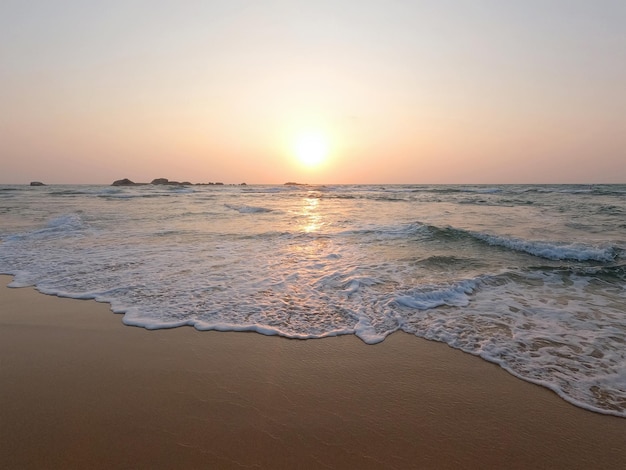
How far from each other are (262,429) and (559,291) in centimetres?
609

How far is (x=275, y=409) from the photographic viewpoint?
2.87 meters

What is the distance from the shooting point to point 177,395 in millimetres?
3023

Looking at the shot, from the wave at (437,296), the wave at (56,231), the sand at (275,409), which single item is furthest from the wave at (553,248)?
the wave at (56,231)

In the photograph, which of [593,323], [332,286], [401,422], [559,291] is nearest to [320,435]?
[401,422]

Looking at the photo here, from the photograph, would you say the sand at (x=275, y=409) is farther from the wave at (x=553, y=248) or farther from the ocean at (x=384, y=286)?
the wave at (x=553, y=248)

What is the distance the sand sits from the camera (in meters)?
2.37

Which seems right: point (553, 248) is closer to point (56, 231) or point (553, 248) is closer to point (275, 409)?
point (275, 409)

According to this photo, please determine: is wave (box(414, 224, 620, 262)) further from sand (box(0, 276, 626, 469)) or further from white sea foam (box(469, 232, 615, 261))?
sand (box(0, 276, 626, 469))

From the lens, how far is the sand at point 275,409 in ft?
7.77

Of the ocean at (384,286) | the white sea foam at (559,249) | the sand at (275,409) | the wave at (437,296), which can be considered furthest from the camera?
the white sea foam at (559,249)

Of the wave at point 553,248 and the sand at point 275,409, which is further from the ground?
the wave at point 553,248

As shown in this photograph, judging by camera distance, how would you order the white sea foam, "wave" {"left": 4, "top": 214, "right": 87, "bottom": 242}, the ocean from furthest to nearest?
1. "wave" {"left": 4, "top": 214, "right": 87, "bottom": 242}
2. the white sea foam
3. the ocean

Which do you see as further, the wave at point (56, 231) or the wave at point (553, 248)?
the wave at point (56, 231)

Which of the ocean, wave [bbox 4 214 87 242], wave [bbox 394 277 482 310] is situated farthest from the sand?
wave [bbox 4 214 87 242]
